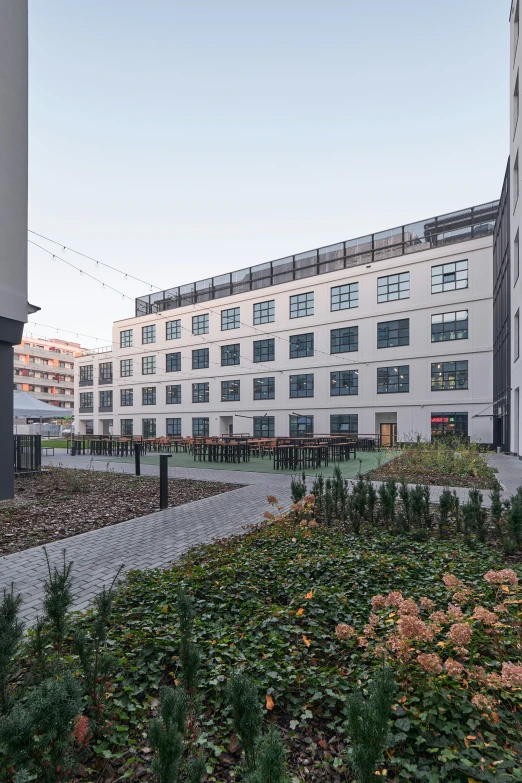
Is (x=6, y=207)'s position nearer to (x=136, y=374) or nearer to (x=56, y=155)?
(x=56, y=155)

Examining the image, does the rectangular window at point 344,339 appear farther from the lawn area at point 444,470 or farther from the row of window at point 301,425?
the lawn area at point 444,470

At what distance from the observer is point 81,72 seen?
37.0ft

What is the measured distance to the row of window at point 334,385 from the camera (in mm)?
27375

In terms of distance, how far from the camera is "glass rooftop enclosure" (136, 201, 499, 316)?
93.1 feet

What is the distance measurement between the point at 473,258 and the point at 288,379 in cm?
1628

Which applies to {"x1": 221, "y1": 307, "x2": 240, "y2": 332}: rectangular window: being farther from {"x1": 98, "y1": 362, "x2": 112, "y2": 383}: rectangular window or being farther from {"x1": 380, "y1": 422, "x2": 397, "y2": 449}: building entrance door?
{"x1": 98, "y1": 362, "x2": 112, "y2": 383}: rectangular window

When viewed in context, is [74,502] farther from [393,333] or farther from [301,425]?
[393,333]

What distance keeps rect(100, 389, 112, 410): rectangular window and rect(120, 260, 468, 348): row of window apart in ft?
27.5

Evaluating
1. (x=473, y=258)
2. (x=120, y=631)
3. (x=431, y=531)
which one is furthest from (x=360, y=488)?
(x=473, y=258)

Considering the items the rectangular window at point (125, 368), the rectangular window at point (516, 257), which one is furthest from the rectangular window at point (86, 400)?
the rectangular window at point (516, 257)

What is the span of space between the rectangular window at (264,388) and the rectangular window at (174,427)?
10.1 metres

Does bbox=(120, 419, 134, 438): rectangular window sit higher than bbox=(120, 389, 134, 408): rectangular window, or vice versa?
bbox=(120, 389, 134, 408): rectangular window

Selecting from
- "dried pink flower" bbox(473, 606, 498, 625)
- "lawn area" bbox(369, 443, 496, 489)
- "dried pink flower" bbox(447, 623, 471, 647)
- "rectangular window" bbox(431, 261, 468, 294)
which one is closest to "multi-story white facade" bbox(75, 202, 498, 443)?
"rectangular window" bbox(431, 261, 468, 294)

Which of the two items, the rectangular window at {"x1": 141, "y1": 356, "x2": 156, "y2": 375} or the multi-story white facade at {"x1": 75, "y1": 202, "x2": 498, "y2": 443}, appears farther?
the rectangular window at {"x1": 141, "y1": 356, "x2": 156, "y2": 375}
